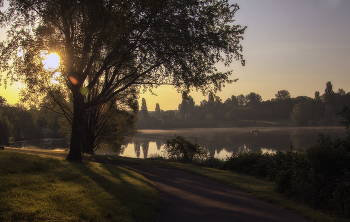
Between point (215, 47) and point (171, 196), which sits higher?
point (215, 47)

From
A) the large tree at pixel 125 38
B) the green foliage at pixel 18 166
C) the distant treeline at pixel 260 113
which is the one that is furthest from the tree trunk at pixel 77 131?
the distant treeline at pixel 260 113

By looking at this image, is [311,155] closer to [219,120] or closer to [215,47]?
[215,47]

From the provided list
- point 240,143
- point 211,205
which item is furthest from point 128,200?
point 240,143

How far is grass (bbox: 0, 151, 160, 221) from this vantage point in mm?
4805

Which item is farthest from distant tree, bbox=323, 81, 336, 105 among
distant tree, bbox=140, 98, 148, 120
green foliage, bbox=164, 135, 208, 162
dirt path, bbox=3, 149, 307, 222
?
dirt path, bbox=3, 149, 307, 222

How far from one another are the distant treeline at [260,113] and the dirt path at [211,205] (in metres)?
112

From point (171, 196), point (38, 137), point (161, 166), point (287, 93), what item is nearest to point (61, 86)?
point (161, 166)

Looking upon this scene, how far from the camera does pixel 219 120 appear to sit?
531ft

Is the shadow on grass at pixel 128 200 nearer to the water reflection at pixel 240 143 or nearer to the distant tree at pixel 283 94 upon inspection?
the water reflection at pixel 240 143

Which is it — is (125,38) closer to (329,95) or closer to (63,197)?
(63,197)

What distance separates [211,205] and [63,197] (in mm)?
4563

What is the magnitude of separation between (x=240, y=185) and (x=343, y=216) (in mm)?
4584

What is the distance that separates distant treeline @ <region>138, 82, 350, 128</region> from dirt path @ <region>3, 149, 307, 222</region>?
112m

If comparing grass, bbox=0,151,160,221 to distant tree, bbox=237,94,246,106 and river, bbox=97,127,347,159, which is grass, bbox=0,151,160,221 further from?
distant tree, bbox=237,94,246,106
